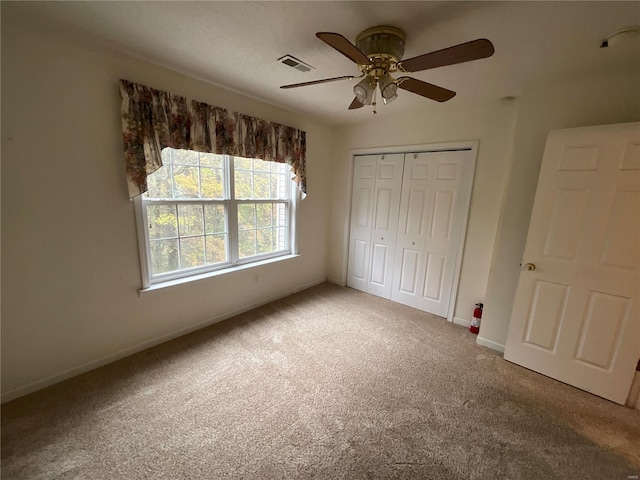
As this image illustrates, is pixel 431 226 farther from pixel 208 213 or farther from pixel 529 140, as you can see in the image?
pixel 208 213

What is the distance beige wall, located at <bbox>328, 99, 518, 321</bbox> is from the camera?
2496 mm

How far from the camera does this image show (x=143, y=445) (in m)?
1.43

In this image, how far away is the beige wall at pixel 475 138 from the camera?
250 cm

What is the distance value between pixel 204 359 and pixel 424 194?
287 cm

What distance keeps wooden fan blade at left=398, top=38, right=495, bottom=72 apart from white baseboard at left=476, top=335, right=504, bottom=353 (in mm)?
2428

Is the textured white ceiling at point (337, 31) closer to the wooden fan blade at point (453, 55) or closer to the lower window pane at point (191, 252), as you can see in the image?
A: the wooden fan blade at point (453, 55)

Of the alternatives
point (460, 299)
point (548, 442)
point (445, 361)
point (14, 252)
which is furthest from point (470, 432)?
point (14, 252)

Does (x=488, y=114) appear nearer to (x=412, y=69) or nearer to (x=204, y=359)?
(x=412, y=69)

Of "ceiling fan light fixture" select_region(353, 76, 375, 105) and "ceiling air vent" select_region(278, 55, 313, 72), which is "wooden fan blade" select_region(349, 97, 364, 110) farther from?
"ceiling air vent" select_region(278, 55, 313, 72)

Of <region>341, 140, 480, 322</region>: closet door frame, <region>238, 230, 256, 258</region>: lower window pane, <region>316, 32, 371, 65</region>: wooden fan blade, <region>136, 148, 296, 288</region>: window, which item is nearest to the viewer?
<region>316, 32, 371, 65</region>: wooden fan blade

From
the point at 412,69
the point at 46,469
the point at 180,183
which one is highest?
the point at 412,69

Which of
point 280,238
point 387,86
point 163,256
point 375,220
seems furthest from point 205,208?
point 375,220

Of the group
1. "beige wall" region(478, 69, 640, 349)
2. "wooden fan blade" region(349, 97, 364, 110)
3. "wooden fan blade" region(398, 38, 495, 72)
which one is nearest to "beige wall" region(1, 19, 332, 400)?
"wooden fan blade" region(349, 97, 364, 110)

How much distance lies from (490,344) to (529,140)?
190 cm
